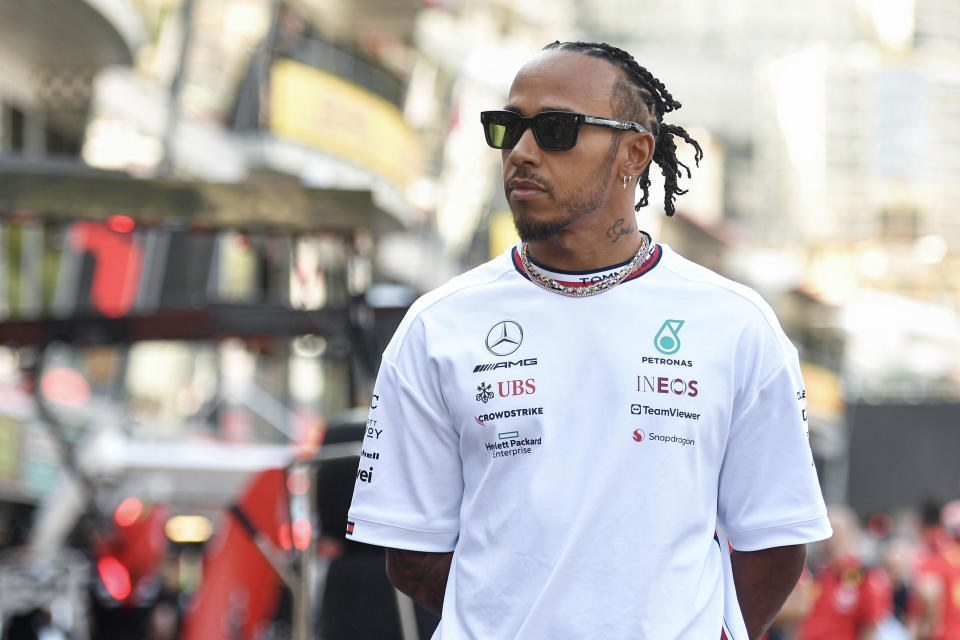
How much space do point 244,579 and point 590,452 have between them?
3.73 m

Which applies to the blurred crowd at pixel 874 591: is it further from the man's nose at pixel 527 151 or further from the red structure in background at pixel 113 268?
the red structure in background at pixel 113 268

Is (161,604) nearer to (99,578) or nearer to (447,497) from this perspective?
(99,578)

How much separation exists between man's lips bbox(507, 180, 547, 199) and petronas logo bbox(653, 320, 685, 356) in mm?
319

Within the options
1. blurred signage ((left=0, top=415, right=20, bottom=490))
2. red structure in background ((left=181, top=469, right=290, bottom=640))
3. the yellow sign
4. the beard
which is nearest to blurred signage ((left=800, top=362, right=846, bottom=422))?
the yellow sign

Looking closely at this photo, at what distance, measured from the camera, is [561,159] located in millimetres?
2537

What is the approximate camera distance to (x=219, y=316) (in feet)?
23.6

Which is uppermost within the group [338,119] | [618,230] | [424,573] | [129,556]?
[338,119]

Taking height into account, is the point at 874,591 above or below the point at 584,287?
below

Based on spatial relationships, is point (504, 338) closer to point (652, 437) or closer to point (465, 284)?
point (465, 284)

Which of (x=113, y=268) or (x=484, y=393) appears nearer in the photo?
(x=484, y=393)

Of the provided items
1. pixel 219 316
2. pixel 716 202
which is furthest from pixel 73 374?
pixel 716 202

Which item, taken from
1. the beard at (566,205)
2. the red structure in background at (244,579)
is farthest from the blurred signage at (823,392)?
the beard at (566,205)

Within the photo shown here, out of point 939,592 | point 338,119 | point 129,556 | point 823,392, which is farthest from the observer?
point 823,392

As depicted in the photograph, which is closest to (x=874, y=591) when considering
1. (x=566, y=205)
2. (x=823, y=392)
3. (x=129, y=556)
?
(x=129, y=556)
